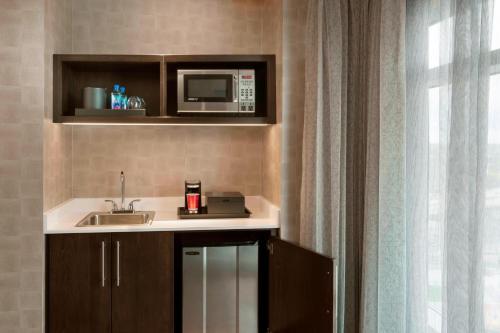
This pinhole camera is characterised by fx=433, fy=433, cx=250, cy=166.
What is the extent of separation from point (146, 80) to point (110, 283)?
5.07 ft

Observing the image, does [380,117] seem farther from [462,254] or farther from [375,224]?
[462,254]

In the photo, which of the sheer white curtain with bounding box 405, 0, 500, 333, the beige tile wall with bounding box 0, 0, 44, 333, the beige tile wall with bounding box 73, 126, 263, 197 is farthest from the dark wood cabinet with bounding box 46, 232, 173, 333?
the sheer white curtain with bounding box 405, 0, 500, 333

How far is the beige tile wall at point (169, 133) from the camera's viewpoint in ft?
10.9

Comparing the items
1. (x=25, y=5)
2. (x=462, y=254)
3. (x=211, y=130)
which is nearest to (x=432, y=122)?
(x=462, y=254)

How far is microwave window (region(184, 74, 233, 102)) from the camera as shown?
3.04 metres

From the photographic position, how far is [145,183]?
3.42 m

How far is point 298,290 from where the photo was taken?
2451 millimetres

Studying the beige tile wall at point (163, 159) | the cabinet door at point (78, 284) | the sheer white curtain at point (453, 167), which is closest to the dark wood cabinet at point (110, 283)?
the cabinet door at point (78, 284)

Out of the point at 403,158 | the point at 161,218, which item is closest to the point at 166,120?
the point at 161,218

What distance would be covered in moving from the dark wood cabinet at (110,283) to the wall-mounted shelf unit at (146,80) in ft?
2.64

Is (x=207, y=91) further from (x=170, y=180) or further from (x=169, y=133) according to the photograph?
(x=170, y=180)

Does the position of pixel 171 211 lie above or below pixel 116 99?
below

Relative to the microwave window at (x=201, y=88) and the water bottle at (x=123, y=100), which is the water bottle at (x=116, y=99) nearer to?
the water bottle at (x=123, y=100)

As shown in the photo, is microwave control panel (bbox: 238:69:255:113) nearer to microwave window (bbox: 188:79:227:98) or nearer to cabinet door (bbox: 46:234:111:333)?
microwave window (bbox: 188:79:227:98)
